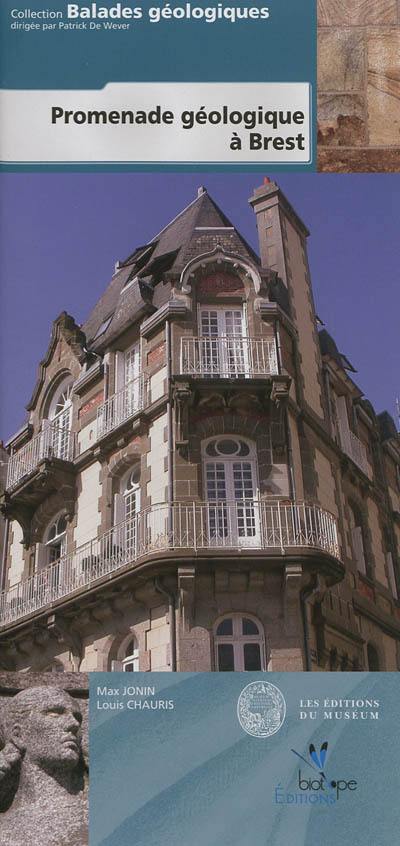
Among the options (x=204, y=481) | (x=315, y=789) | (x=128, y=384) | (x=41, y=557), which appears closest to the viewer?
(x=315, y=789)

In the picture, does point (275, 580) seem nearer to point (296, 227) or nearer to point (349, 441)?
point (349, 441)

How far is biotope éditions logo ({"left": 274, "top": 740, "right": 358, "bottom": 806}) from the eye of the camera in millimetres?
7254

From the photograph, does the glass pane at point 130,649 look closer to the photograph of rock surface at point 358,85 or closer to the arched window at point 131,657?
the arched window at point 131,657

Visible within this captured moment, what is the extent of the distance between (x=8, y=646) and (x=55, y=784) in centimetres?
207

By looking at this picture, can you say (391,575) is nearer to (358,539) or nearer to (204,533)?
(358,539)

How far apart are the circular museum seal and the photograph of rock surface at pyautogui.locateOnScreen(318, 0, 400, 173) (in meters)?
4.32

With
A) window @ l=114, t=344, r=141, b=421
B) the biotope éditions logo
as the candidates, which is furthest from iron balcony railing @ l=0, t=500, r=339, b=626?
the biotope éditions logo

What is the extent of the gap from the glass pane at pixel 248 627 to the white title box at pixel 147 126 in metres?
3.86

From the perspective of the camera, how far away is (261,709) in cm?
747

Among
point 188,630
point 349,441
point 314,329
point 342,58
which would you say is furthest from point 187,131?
point 188,630

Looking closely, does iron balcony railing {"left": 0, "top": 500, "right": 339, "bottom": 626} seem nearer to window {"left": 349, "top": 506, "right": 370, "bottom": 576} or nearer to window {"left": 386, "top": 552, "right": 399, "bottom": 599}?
window {"left": 349, "top": 506, "right": 370, "bottom": 576}

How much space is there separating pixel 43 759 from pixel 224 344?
4045mm

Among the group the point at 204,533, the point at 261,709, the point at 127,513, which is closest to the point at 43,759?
the point at 261,709

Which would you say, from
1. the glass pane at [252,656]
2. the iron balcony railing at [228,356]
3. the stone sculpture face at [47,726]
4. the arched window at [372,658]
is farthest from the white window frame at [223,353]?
the stone sculpture face at [47,726]
